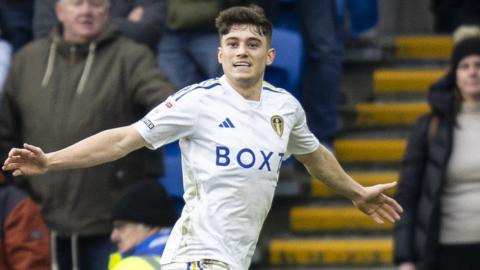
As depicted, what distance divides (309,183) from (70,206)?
2.53m

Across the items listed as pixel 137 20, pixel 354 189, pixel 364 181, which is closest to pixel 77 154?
pixel 354 189

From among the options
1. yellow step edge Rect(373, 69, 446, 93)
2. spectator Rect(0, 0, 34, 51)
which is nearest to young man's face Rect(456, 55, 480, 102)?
yellow step edge Rect(373, 69, 446, 93)

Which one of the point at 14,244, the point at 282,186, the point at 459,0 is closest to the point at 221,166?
the point at 14,244

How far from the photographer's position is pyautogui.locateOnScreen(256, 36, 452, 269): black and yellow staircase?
11141mm

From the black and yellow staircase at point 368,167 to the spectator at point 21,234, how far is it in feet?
7.35

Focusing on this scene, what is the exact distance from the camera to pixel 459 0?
1352cm

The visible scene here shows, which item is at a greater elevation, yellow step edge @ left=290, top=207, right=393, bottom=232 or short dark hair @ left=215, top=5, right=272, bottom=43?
short dark hair @ left=215, top=5, right=272, bottom=43

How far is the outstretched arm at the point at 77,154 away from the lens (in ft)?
22.8

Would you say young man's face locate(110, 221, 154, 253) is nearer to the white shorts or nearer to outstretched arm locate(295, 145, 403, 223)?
outstretched arm locate(295, 145, 403, 223)

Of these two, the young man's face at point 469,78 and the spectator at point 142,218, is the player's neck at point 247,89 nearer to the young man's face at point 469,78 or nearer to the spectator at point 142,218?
the spectator at point 142,218

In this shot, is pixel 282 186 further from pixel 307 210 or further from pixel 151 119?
pixel 151 119

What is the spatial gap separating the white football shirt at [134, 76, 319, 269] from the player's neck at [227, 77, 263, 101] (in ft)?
0.07

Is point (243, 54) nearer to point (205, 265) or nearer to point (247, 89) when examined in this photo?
point (247, 89)

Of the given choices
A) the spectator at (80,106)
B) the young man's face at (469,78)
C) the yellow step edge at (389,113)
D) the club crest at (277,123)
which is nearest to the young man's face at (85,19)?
the spectator at (80,106)
